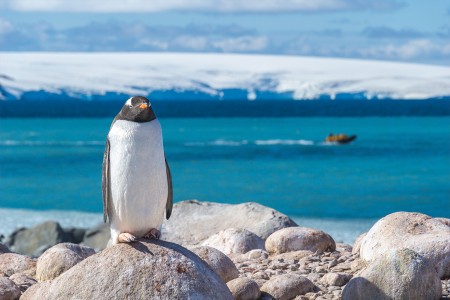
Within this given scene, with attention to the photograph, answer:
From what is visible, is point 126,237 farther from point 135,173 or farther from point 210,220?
point 210,220

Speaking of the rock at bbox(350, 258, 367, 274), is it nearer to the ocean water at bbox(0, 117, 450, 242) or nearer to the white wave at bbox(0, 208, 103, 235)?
the ocean water at bbox(0, 117, 450, 242)

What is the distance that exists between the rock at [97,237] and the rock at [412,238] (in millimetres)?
9810

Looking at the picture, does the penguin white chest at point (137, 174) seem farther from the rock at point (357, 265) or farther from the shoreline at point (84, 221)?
A: the shoreline at point (84, 221)

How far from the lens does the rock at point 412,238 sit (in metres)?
7.88

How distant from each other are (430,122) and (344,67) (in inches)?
1218

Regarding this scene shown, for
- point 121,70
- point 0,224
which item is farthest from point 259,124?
point 0,224

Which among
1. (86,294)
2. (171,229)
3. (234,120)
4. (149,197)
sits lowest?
(234,120)

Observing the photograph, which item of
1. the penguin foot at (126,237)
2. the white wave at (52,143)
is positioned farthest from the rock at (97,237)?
the white wave at (52,143)

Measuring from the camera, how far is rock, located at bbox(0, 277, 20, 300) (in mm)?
7531

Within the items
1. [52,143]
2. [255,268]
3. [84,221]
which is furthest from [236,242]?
[52,143]

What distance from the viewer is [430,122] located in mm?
71750

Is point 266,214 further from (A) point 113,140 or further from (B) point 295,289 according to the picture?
(A) point 113,140

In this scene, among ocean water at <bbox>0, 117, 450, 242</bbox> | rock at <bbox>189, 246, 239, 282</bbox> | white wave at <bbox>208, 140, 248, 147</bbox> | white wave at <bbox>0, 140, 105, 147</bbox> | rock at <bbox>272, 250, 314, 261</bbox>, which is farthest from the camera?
white wave at <bbox>0, 140, 105, 147</bbox>

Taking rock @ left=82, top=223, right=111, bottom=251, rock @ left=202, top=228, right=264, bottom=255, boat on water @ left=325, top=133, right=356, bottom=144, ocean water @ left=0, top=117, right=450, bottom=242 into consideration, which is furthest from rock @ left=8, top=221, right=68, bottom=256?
boat on water @ left=325, top=133, right=356, bottom=144
